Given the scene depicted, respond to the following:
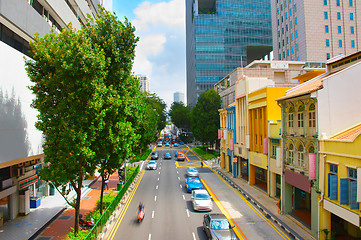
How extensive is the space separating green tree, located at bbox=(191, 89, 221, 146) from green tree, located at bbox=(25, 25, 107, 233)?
4599 centimetres

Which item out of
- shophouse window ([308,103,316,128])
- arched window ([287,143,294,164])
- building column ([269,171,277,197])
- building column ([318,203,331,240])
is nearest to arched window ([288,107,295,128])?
arched window ([287,143,294,164])

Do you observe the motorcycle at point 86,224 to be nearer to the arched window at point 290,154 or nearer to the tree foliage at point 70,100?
the tree foliage at point 70,100

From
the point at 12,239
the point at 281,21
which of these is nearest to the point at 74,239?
the point at 12,239

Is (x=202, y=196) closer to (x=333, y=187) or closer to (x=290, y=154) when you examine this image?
(x=290, y=154)

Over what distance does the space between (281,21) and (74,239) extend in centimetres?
7182

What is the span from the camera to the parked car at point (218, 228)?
15158 mm

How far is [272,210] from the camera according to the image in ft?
73.9

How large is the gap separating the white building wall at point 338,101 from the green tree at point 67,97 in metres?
13.3

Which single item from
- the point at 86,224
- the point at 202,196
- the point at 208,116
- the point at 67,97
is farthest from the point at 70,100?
the point at 208,116

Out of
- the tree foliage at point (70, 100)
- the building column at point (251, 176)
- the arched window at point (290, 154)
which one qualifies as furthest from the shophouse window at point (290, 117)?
the tree foliage at point (70, 100)

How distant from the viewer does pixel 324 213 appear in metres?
16.3

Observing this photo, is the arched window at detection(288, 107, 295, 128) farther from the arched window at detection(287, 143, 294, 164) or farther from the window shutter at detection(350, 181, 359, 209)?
the window shutter at detection(350, 181, 359, 209)

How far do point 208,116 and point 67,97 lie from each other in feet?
155

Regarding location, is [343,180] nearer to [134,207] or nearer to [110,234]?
[110,234]
